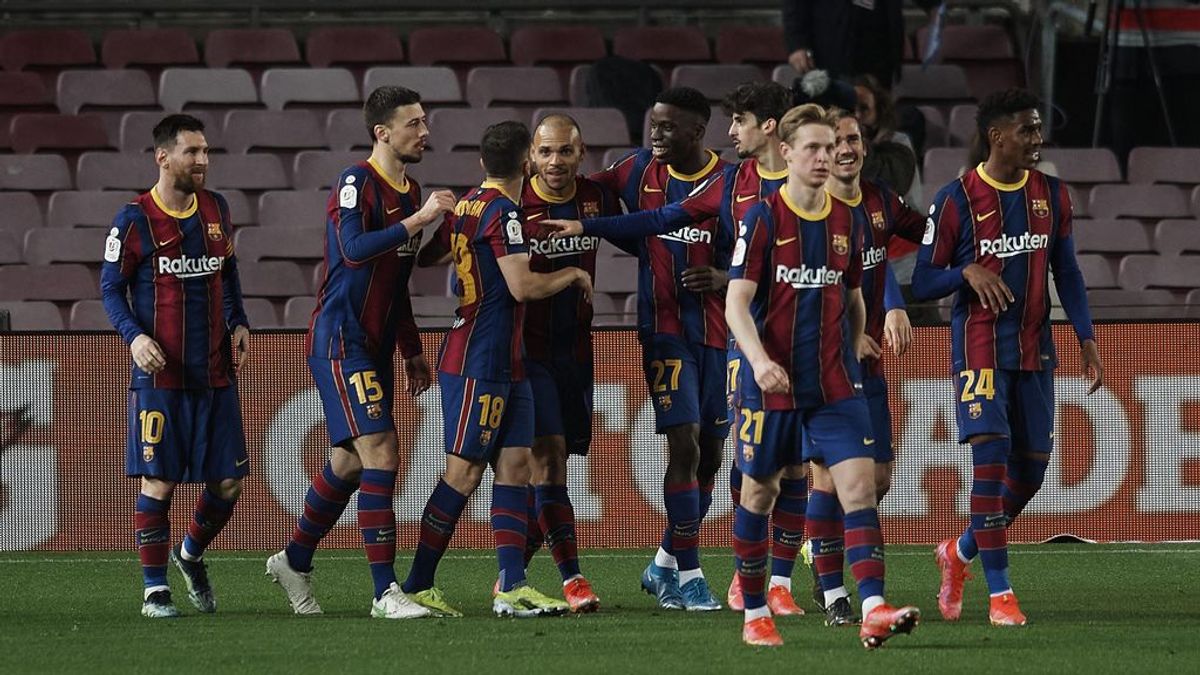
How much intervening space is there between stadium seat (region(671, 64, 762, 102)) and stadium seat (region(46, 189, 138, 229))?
4178 millimetres

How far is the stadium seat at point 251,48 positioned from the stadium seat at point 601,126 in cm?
249

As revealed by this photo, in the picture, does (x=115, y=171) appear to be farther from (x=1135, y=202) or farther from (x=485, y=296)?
(x=1135, y=202)

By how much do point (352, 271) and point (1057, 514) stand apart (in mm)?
4867

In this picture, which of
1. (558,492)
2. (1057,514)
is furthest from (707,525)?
(558,492)

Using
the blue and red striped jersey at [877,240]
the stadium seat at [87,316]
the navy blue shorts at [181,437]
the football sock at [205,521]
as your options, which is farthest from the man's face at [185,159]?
the stadium seat at [87,316]

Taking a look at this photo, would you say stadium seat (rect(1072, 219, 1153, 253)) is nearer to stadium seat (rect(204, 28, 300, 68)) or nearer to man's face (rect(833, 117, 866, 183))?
stadium seat (rect(204, 28, 300, 68))

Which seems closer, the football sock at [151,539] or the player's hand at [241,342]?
the football sock at [151,539]

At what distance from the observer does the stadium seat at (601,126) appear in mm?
14148

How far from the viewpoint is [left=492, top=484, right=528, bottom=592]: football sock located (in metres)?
7.94

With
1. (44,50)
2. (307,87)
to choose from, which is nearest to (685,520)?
(307,87)

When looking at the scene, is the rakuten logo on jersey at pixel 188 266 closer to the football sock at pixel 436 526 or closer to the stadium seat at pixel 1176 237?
the football sock at pixel 436 526

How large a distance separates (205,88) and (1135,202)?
6.81 m

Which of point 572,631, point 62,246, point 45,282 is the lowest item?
point 572,631

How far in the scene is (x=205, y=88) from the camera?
1490 cm
